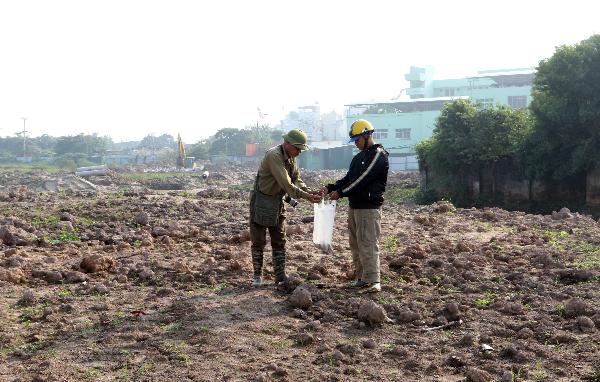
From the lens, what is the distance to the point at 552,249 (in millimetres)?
11219

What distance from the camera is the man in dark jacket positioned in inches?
311

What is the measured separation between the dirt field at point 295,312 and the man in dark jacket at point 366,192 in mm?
329

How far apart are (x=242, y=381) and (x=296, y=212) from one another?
45.3 feet

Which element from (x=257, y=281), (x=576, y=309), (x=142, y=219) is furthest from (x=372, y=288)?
(x=142, y=219)

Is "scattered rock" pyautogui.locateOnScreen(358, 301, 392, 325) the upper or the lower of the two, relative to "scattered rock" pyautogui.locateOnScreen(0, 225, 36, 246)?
lower

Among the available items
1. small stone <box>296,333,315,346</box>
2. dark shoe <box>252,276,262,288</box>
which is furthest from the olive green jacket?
small stone <box>296,333,315,346</box>

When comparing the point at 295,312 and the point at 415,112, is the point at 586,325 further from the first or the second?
the point at 415,112

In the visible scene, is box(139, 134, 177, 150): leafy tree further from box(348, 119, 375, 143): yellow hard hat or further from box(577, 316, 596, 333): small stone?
box(577, 316, 596, 333): small stone

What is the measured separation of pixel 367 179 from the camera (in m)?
7.91

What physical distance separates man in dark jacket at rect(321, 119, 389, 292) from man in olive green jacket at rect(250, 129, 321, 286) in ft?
1.38

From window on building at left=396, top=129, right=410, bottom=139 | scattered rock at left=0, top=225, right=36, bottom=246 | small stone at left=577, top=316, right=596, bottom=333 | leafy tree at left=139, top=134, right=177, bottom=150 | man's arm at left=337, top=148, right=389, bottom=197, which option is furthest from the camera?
leafy tree at left=139, top=134, right=177, bottom=150

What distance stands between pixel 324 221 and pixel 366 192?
→ 831 millimetres

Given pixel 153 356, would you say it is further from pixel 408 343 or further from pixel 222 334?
A: pixel 408 343

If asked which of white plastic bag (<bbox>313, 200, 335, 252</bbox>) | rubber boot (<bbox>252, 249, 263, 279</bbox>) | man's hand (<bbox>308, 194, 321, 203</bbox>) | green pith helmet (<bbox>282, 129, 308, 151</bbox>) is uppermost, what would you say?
green pith helmet (<bbox>282, 129, 308, 151</bbox>)
